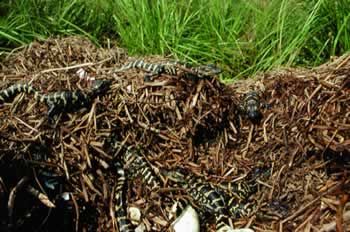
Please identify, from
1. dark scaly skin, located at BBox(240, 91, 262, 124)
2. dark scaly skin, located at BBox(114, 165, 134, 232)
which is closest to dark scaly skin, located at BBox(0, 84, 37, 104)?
dark scaly skin, located at BBox(114, 165, 134, 232)

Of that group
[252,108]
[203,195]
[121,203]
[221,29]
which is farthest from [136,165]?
[221,29]

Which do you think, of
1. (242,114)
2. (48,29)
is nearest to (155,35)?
(48,29)

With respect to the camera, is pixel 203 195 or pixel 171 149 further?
pixel 171 149

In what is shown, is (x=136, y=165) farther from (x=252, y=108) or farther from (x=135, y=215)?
(x=252, y=108)

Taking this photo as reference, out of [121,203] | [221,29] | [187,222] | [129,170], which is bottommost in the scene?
[187,222]

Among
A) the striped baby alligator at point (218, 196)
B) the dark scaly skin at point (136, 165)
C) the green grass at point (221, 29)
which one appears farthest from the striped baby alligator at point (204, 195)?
the green grass at point (221, 29)
